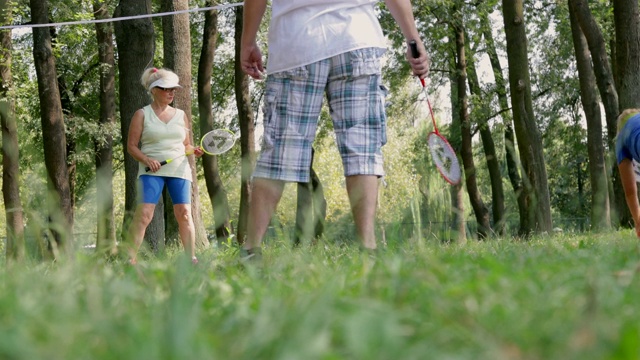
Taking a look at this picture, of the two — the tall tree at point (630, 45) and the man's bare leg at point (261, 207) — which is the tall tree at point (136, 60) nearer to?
the man's bare leg at point (261, 207)

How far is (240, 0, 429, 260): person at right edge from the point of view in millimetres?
4578

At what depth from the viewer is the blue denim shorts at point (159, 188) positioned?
7512 millimetres

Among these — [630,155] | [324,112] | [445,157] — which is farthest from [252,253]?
[324,112]

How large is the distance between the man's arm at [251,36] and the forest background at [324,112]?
94cm

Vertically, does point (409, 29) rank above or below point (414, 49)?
above

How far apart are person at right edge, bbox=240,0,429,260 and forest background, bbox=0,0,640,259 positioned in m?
0.31

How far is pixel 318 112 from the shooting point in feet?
15.2

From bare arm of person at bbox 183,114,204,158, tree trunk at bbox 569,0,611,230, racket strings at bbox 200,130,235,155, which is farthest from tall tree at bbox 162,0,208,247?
tree trunk at bbox 569,0,611,230

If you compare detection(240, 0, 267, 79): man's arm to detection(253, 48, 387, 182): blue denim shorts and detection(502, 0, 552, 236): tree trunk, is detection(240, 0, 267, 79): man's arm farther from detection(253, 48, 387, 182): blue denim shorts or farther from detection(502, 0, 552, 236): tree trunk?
detection(502, 0, 552, 236): tree trunk

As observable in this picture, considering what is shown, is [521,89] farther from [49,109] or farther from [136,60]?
[49,109]

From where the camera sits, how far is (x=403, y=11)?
479cm

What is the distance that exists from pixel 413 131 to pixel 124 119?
15.9 meters

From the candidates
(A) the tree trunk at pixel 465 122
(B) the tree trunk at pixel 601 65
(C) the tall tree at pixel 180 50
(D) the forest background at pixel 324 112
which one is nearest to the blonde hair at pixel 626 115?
(D) the forest background at pixel 324 112

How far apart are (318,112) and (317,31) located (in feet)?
1.32
